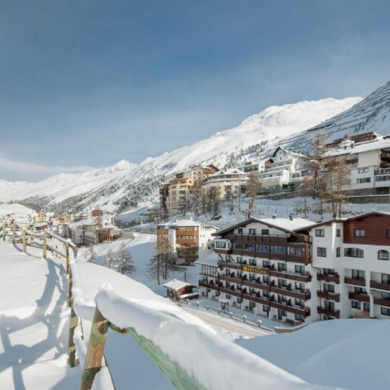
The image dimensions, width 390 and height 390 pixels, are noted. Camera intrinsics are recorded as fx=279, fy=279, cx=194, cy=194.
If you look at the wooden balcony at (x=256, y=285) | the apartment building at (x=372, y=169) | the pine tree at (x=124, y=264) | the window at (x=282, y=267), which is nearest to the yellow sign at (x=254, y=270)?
the wooden balcony at (x=256, y=285)

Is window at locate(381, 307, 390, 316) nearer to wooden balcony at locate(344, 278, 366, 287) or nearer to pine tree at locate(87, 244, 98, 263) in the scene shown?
wooden balcony at locate(344, 278, 366, 287)

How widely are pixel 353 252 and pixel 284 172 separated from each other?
43.7 meters

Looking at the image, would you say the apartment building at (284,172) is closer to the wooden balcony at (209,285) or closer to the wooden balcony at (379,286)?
the wooden balcony at (209,285)

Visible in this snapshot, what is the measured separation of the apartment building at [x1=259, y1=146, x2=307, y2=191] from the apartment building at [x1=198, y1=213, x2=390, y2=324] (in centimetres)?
3653

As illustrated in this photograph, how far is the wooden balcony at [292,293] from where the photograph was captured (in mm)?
24453

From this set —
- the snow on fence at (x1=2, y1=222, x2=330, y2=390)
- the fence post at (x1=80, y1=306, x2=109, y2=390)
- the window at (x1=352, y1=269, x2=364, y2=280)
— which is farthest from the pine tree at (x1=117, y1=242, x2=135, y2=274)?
the snow on fence at (x1=2, y1=222, x2=330, y2=390)

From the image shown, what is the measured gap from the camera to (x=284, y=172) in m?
65.5

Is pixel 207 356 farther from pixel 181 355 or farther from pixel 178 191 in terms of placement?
pixel 178 191

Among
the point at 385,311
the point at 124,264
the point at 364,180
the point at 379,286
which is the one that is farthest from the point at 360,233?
the point at 124,264

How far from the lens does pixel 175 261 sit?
45.0 m

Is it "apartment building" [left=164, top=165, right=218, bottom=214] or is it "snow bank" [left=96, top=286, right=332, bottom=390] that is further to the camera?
"apartment building" [left=164, top=165, right=218, bottom=214]

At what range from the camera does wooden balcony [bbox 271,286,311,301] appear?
2445 centimetres

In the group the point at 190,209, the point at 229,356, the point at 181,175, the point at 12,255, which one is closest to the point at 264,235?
the point at 12,255

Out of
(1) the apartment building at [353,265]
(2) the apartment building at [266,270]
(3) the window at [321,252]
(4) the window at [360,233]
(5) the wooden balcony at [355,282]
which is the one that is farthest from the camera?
(2) the apartment building at [266,270]
